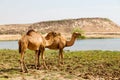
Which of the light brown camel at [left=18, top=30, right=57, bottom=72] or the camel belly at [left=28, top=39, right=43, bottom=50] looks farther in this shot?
the camel belly at [left=28, top=39, right=43, bottom=50]

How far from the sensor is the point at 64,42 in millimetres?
19594

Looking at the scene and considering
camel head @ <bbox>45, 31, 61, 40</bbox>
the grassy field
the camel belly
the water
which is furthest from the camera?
the water

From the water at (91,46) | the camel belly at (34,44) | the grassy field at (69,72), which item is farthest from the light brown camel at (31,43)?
the water at (91,46)

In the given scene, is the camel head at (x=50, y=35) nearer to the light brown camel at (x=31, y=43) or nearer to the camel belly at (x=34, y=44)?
the light brown camel at (x=31, y=43)

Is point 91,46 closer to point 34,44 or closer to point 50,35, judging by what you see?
point 50,35

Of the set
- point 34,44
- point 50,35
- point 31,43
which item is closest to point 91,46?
point 50,35

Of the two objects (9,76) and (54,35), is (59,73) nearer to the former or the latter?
(9,76)

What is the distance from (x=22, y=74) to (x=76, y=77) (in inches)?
102

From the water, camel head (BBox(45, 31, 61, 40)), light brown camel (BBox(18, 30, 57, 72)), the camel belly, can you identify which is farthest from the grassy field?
the water

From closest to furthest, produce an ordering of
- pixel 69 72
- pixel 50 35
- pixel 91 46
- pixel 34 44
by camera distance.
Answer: pixel 69 72 < pixel 34 44 < pixel 50 35 < pixel 91 46

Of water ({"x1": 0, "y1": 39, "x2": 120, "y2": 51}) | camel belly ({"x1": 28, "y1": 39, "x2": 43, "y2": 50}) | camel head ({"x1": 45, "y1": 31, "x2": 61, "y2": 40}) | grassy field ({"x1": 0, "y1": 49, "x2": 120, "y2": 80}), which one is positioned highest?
camel head ({"x1": 45, "y1": 31, "x2": 61, "y2": 40})

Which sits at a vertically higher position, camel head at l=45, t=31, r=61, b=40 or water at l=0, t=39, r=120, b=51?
camel head at l=45, t=31, r=61, b=40

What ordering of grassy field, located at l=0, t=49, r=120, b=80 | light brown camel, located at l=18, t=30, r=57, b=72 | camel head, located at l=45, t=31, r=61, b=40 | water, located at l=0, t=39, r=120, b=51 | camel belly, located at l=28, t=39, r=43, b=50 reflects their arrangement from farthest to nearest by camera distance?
water, located at l=0, t=39, r=120, b=51 < camel head, located at l=45, t=31, r=61, b=40 < camel belly, located at l=28, t=39, r=43, b=50 < light brown camel, located at l=18, t=30, r=57, b=72 < grassy field, located at l=0, t=49, r=120, b=80

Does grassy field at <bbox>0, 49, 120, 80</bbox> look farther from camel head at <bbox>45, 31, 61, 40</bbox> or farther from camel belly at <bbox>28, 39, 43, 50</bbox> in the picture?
camel head at <bbox>45, 31, 61, 40</bbox>
